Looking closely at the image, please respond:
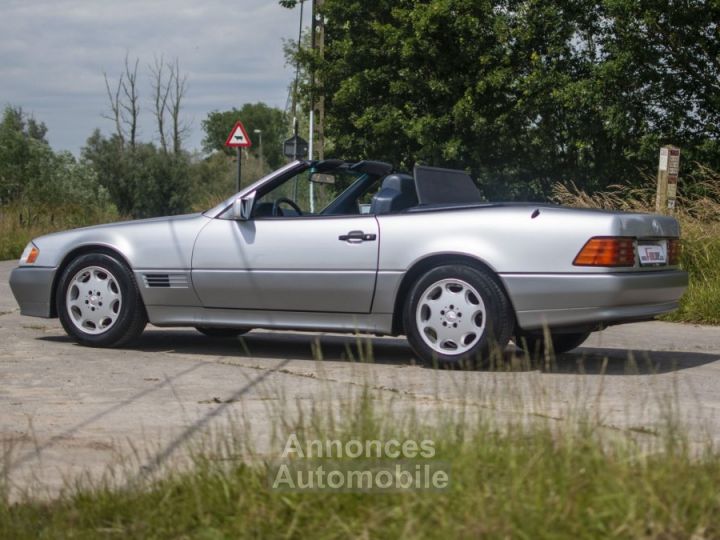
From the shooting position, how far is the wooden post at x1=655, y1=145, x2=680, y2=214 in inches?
566

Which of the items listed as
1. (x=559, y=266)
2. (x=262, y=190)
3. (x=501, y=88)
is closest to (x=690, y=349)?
(x=559, y=266)

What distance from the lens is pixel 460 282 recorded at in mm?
7094

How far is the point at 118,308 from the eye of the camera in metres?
8.34

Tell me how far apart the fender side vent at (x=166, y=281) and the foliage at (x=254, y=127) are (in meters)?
112

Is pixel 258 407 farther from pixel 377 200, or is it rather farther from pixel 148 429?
pixel 377 200

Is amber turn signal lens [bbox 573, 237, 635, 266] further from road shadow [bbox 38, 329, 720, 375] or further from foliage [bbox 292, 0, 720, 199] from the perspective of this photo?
foliage [bbox 292, 0, 720, 199]

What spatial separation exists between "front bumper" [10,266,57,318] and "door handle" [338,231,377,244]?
2348 mm

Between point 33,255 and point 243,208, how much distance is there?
181 cm

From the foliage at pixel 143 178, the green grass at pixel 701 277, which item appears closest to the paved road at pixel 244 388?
the green grass at pixel 701 277

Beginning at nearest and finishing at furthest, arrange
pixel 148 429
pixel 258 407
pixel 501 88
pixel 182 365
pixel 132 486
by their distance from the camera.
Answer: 1. pixel 132 486
2. pixel 148 429
3. pixel 258 407
4. pixel 182 365
5. pixel 501 88

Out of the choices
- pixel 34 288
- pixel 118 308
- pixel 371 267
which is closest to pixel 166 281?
pixel 118 308

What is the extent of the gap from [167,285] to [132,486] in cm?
444

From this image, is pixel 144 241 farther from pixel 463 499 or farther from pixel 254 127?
pixel 254 127

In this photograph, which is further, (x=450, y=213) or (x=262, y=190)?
(x=262, y=190)
